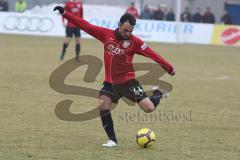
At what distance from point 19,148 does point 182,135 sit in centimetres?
278

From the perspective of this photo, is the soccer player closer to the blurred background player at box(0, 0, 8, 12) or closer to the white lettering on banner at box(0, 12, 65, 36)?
the white lettering on banner at box(0, 12, 65, 36)

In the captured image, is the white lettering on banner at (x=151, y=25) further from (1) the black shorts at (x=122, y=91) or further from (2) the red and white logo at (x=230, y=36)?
(1) the black shorts at (x=122, y=91)

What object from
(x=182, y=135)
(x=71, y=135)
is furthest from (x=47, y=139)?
(x=182, y=135)

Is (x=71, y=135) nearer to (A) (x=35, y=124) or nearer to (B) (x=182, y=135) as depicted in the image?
(A) (x=35, y=124)

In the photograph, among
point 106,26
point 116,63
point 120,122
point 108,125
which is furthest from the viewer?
point 106,26

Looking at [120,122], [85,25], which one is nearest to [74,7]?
[120,122]

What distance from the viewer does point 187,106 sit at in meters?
13.2

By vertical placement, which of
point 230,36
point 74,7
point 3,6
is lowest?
point 230,36

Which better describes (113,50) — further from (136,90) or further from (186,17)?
(186,17)

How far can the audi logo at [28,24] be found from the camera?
35594 mm

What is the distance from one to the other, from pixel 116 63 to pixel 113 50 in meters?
0.19

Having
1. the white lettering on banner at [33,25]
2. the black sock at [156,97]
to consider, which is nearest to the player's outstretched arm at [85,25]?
the black sock at [156,97]

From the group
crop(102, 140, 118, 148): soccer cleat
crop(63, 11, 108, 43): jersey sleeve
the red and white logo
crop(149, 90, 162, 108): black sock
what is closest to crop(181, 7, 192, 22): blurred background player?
the red and white logo

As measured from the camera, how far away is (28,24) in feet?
118
